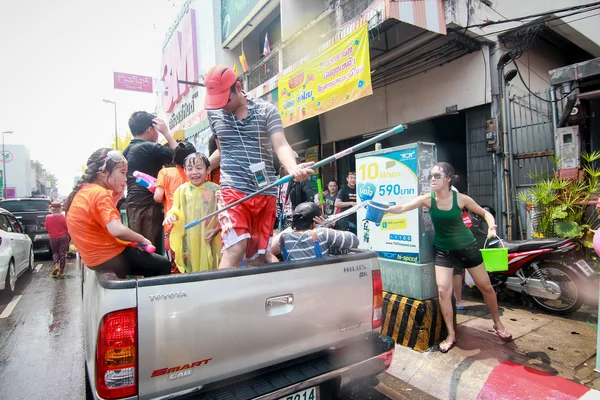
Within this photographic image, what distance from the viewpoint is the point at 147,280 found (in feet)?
5.27

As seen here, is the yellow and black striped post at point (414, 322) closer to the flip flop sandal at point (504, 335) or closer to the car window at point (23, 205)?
the flip flop sandal at point (504, 335)

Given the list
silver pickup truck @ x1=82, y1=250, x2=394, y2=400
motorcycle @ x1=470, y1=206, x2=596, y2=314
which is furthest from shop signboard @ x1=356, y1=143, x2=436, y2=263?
silver pickup truck @ x1=82, y1=250, x2=394, y2=400

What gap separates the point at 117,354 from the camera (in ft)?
5.08

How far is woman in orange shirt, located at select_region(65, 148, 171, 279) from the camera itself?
2.31 m

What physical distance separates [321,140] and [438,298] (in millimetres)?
7752

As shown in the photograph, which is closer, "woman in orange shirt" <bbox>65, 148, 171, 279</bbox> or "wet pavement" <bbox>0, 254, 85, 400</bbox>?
"woman in orange shirt" <bbox>65, 148, 171, 279</bbox>

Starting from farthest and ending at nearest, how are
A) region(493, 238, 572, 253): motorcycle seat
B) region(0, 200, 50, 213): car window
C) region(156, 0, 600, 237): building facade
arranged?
region(0, 200, 50, 213): car window, region(156, 0, 600, 237): building facade, region(493, 238, 572, 253): motorcycle seat

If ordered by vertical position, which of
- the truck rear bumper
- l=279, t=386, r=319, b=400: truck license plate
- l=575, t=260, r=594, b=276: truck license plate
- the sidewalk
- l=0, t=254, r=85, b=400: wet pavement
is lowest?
l=0, t=254, r=85, b=400: wet pavement

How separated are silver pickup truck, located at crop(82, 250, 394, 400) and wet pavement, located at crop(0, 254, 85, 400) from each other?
6.49ft

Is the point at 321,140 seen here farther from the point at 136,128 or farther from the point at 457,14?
the point at 136,128

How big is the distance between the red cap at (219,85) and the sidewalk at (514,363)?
269cm

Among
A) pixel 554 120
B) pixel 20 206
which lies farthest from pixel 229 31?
pixel 554 120

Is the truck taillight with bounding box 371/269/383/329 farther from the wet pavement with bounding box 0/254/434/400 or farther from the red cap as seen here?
the red cap

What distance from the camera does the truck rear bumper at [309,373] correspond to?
173cm
